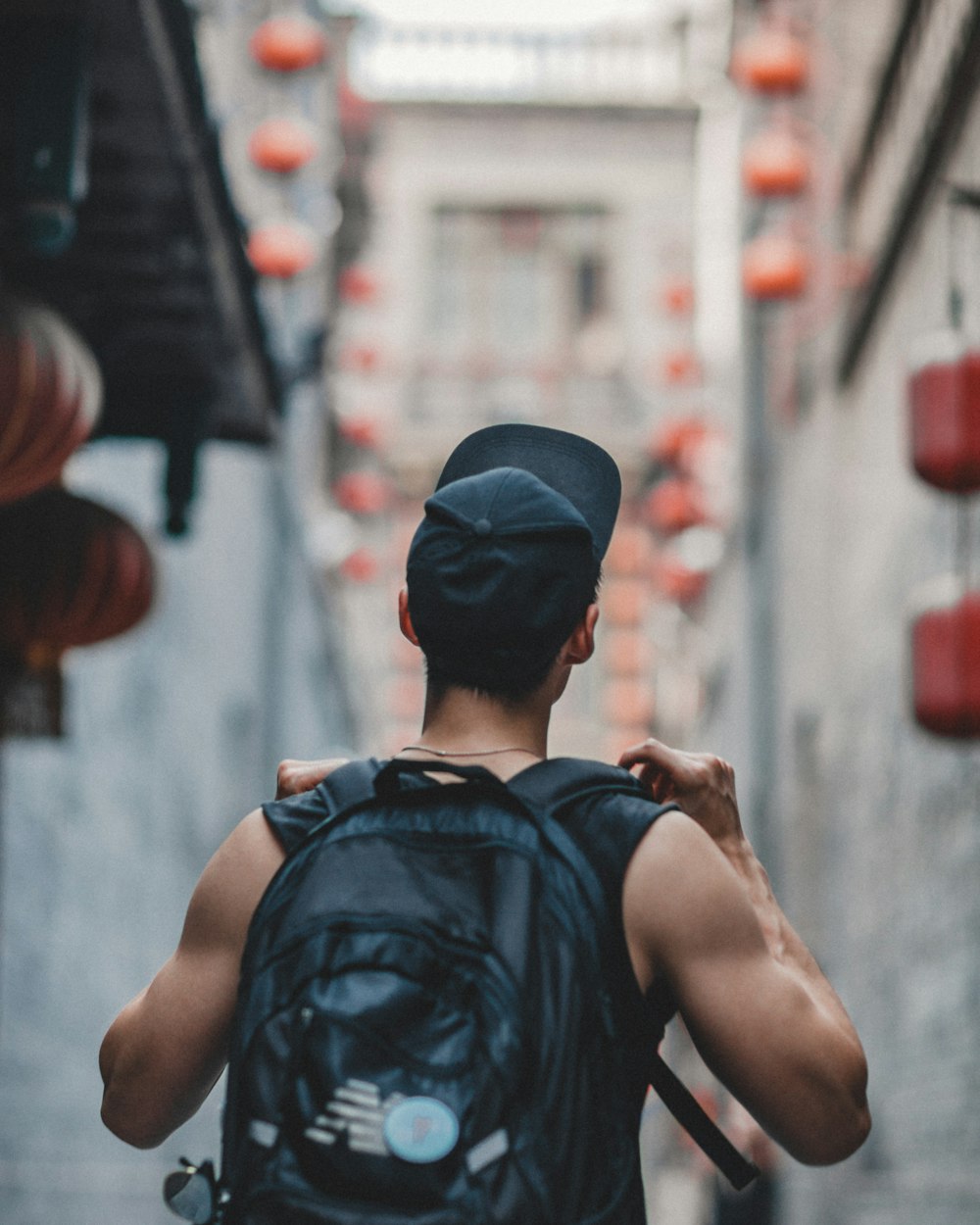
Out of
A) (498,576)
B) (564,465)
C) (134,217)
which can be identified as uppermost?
(134,217)

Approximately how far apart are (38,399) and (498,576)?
2799mm

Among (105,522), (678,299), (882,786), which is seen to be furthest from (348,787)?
(678,299)

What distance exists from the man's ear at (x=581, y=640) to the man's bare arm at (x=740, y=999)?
27 centimetres

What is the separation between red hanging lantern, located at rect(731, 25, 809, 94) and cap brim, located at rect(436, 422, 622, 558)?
42.6 ft

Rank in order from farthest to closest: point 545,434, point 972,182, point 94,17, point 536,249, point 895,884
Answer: point 536,249
point 895,884
point 972,182
point 94,17
point 545,434

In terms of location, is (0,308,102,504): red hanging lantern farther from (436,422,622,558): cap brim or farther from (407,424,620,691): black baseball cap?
(407,424,620,691): black baseball cap

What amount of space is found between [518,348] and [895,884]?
815 inches

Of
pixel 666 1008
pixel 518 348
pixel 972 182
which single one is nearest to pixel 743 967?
pixel 666 1008

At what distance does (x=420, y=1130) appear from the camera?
181 cm

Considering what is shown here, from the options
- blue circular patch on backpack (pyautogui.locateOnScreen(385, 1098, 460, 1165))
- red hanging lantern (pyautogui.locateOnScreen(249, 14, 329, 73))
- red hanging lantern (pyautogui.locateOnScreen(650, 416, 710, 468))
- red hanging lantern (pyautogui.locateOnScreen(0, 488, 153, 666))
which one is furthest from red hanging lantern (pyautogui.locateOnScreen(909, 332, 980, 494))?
red hanging lantern (pyautogui.locateOnScreen(650, 416, 710, 468))

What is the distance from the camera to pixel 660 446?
22547mm

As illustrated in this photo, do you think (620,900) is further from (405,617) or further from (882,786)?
(882,786)

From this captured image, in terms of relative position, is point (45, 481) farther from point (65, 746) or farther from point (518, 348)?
point (518, 348)

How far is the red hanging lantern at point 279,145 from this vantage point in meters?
15.6
